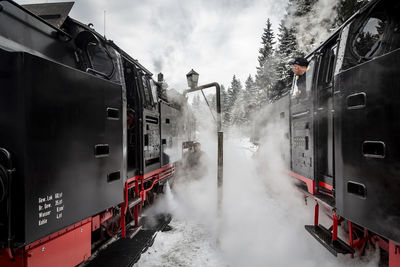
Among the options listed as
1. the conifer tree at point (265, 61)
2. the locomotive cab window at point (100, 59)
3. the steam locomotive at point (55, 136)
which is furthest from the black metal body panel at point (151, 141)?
the conifer tree at point (265, 61)

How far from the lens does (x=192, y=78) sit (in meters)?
5.23

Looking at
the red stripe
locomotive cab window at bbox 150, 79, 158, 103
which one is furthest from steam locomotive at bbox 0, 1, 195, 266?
the red stripe

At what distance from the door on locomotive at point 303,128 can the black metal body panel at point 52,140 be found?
300 cm

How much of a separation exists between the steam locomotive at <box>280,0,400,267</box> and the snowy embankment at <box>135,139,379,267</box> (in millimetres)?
635

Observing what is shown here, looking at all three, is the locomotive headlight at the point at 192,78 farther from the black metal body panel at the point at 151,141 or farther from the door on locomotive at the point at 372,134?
the door on locomotive at the point at 372,134

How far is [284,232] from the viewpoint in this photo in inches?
161

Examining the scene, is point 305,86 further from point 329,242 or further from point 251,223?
point 251,223

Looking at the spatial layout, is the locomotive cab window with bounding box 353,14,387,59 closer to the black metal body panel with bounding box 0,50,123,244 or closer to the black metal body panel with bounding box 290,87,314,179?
the black metal body panel with bounding box 290,87,314,179

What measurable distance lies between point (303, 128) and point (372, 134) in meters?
1.89

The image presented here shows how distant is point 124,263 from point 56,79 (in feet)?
7.16

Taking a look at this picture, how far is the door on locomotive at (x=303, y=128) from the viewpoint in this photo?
11.0ft

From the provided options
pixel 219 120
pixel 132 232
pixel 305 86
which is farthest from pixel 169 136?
pixel 305 86

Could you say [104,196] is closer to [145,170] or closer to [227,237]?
[145,170]

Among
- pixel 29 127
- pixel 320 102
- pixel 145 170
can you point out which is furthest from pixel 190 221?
pixel 29 127
